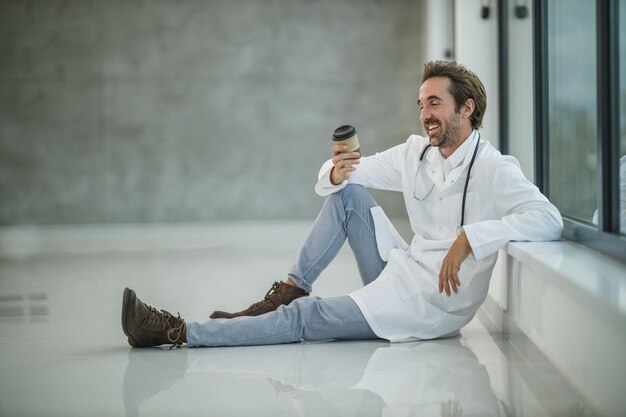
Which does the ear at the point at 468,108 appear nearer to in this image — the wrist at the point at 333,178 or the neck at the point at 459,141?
the neck at the point at 459,141

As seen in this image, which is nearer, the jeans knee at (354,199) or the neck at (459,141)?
the neck at (459,141)

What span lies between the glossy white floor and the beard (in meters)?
0.75

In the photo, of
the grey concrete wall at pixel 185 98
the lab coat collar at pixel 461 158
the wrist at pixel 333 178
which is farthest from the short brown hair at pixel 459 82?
the grey concrete wall at pixel 185 98

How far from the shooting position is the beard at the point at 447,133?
127 inches

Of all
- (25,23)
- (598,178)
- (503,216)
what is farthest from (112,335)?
(25,23)

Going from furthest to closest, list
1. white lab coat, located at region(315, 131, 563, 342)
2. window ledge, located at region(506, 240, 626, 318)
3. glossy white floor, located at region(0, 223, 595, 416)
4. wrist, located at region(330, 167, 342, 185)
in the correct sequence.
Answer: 1. wrist, located at region(330, 167, 342, 185)
2. white lab coat, located at region(315, 131, 563, 342)
3. glossy white floor, located at region(0, 223, 595, 416)
4. window ledge, located at region(506, 240, 626, 318)

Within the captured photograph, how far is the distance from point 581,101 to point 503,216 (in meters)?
0.93

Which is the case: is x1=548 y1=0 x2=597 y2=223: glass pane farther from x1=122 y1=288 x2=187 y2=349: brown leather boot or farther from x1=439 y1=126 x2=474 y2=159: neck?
x1=122 y1=288 x2=187 y2=349: brown leather boot

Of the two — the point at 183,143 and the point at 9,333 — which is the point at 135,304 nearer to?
the point at 9,333

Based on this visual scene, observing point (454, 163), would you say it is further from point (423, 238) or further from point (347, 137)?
point (347, 137)

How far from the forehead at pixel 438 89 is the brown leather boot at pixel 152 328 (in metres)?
1.22

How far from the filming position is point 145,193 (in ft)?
29.3

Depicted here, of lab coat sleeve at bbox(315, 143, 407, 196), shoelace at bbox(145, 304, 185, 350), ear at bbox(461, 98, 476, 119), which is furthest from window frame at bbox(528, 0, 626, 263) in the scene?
shoelace at bbox(145, 304, 185, 350)

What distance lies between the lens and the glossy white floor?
2545mm
